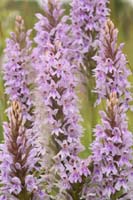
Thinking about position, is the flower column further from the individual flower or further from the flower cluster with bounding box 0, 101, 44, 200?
the flower cluster with bounding box 0, 101, 44, 200

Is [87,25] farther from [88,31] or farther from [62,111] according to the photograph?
[62,111]

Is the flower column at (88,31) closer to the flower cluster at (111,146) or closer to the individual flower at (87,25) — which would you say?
the individual flower at (87,25)

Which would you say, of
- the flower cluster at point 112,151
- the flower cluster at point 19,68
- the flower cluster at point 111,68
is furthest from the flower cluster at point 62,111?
the flower cluster at point 19,68

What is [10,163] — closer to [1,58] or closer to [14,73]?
[14,73]

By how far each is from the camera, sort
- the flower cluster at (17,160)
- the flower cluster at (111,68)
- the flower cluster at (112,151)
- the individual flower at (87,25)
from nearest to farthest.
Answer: the flower cluster at (17,160) < the flower cluster at (112,151) < the flower cluster at (111,68) < the individual flower at (87,25)

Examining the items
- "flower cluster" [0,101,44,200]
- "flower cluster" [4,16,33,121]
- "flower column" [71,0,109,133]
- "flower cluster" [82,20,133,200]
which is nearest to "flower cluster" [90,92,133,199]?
"flower cluster" [82,20,133,200]

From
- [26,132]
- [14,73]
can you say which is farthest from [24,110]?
[26,132]
